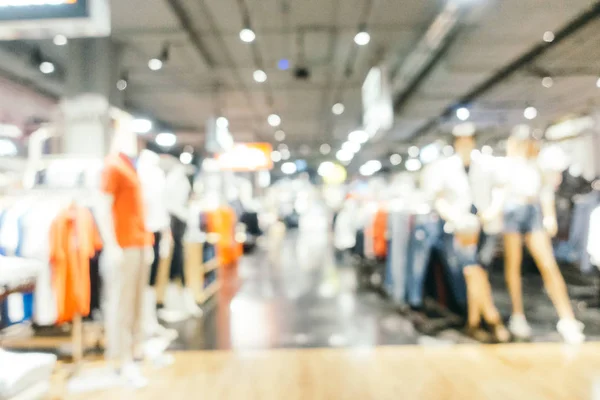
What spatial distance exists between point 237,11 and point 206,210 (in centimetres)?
291

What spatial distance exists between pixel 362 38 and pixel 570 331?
4.98m

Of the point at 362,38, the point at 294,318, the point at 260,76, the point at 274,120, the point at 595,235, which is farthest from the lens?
the point at 274,120

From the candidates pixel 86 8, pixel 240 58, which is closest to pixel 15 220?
pixel 86 8

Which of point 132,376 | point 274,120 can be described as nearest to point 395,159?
point 274,120

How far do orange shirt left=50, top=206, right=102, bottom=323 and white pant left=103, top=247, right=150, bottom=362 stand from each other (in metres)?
0.22

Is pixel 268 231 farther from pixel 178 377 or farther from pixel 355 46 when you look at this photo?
pixel 178 377

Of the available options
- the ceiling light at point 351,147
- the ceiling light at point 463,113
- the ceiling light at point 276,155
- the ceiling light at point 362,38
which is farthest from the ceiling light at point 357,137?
the ceiling light at point 362,38

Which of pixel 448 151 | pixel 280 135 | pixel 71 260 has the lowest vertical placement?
pixel 71 260

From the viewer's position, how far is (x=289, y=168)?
29.0 meters

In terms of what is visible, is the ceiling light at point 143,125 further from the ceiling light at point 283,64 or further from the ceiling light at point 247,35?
the ceiling light at point 247,35

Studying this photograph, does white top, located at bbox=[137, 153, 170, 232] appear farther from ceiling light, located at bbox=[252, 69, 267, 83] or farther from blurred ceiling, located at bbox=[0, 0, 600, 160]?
ceiling light, located at bbox=[252, 69, 267, 83]

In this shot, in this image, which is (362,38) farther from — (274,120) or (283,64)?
(274,120)

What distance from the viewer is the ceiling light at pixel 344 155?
2383 cm

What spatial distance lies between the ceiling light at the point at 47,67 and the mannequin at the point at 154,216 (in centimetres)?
503
